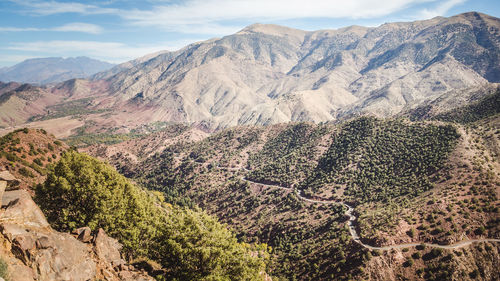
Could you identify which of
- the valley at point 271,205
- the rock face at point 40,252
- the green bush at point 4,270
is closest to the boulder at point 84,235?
the valley at point 271,205

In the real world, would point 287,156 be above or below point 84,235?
below

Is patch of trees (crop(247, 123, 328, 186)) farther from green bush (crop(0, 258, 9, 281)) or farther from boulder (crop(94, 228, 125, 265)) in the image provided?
green bush (crop(0, 258, 9, 281))

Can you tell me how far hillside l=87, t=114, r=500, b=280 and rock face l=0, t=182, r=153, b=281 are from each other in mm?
51662

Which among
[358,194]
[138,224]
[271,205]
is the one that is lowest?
[271,205]

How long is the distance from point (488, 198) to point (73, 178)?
8544 centimetres

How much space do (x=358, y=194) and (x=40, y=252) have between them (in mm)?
88042

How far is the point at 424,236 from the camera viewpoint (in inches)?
2399

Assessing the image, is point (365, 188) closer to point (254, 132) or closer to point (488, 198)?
point (488, 198)

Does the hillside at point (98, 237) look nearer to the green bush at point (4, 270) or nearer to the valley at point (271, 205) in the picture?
the green bush at point (4, 270)

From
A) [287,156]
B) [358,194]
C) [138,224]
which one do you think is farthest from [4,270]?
[287,156]

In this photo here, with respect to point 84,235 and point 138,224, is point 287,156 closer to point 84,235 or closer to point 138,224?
point 138,224

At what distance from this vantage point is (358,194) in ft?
296

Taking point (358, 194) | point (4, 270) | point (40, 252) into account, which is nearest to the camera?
point (4, 270)

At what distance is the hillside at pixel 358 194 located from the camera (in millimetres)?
58600
